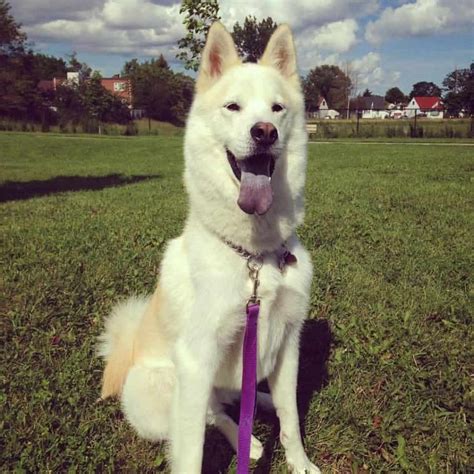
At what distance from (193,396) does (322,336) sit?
1.66 metres

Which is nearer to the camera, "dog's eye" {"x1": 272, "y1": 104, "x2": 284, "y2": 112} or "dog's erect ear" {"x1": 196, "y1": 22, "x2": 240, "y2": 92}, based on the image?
"dog's eye" {"x1": 272, "y1": 104, "x2": 284, "y2": 112}

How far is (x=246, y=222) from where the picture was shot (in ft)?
8.11

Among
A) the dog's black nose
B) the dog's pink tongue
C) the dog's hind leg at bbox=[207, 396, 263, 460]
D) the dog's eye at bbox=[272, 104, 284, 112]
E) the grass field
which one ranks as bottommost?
the dog's hind leg at bbox=[207, 396, 263, 460]

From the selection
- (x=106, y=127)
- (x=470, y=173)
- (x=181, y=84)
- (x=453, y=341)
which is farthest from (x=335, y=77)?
(x=453, y=341)

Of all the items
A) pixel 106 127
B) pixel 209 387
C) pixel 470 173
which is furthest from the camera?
pixel 106 127

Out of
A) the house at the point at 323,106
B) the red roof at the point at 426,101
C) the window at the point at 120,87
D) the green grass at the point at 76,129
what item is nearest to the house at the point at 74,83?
the window at the point at 120,87

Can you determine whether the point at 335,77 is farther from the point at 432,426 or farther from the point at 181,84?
the point at 432,426

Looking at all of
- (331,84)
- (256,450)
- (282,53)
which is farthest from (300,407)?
(331,84)

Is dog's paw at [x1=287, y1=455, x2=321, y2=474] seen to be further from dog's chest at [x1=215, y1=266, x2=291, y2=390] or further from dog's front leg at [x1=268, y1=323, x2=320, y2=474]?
dog's chest at [x1=215, y1=266, x2=291, y2=390]

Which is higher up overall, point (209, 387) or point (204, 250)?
point (204, 250)

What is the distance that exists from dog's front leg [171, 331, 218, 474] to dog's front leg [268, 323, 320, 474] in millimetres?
462

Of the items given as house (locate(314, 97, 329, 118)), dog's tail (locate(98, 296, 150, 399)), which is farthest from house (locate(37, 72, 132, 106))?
dog's tail (locate(98, 296, 150, 399))

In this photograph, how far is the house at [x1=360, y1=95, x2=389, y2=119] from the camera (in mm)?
87938

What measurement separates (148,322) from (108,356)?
51 cm
